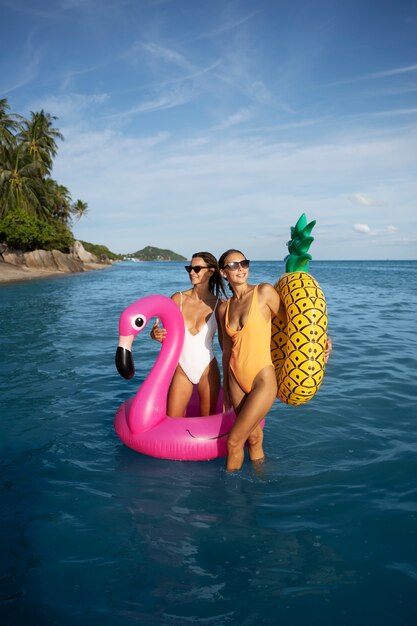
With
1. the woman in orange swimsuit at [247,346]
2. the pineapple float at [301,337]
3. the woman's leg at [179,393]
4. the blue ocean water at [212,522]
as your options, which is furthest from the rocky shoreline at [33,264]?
the pineapple float at [301,337]

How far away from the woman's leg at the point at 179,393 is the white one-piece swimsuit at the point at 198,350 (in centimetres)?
10

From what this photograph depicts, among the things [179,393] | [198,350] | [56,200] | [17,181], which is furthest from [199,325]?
[56,200]

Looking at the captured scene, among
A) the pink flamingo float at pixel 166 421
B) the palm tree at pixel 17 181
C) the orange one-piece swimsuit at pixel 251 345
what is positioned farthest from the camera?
the palm tree at pixel 17 181

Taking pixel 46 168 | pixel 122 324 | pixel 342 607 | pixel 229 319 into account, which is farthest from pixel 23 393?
pixel 46 168

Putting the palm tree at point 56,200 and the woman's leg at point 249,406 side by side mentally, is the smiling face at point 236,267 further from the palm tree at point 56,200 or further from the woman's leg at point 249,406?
the palm tree at point 56,200

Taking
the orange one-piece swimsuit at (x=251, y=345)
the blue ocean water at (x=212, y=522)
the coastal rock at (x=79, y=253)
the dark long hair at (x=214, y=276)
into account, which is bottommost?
the blue ocean water at (x=212, y=522)

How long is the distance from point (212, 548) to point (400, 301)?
1674 centimetres

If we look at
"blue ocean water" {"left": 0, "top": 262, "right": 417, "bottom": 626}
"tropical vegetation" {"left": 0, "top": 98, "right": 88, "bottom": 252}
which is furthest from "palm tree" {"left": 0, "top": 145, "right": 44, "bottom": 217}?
"blue ocean water" {"left": 0, "top": 262, "right": 417, "bottom": 626}

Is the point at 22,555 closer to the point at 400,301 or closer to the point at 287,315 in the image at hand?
the point at 287,315

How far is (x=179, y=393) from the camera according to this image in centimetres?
416

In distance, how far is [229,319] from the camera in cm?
351

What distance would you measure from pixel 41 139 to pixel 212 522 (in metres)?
44.2

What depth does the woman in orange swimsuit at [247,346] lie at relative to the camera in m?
3.36

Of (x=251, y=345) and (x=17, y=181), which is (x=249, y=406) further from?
(x=17, y=181)
